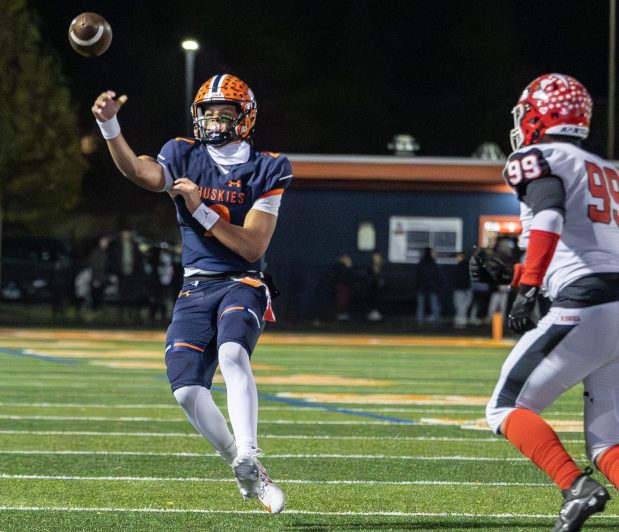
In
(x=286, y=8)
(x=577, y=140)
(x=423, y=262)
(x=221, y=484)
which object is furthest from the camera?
(x=286, y=8)

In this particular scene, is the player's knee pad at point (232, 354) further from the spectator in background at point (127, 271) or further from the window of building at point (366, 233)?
the spectator in background at point (127, 271)

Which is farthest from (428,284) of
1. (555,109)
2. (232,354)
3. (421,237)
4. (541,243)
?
(541,243)

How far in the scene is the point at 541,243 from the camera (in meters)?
4.85

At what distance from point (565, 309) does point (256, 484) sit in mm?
1453

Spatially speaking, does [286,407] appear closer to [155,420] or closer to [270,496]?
[155,420]

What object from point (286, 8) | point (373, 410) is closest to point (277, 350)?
point (373, 410)

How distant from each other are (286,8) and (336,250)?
3045 cm

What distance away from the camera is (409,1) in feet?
217

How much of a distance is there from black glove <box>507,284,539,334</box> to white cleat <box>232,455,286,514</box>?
4.06 ft

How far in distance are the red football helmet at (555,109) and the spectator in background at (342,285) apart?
20.5m

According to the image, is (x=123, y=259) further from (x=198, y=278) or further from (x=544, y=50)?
(x=544, y=50)

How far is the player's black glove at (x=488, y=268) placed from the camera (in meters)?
5.38

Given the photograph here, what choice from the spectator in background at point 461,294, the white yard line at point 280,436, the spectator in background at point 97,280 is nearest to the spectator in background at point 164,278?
the spectator in background at point 97,280

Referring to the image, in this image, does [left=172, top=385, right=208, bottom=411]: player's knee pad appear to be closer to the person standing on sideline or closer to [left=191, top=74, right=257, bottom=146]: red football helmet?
the person standing on sideline
